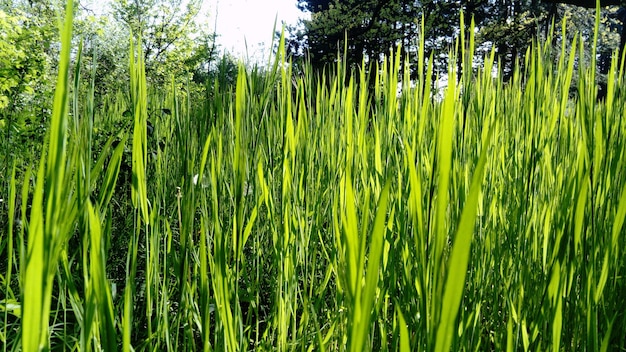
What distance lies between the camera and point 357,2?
26.9ft

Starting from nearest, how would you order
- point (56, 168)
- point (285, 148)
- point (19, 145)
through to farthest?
point (56, 168), point (285, 148), point (19, 145)

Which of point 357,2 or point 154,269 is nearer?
point 154,269

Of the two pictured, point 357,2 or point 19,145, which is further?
point 357,2

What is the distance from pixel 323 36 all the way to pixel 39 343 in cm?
853

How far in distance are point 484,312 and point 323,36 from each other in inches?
319

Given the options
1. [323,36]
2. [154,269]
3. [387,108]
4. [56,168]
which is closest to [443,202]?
[56,168]

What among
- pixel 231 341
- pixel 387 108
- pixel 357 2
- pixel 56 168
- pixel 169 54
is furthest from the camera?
pixel 169 54

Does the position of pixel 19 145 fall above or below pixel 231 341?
above

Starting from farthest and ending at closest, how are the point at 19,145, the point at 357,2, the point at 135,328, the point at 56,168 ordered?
the point at 357,2 → the point at 19,145 → the point at 135,328 → the point at 56,168

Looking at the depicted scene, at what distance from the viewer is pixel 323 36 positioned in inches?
327

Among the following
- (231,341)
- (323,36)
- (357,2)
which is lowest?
(231,341)

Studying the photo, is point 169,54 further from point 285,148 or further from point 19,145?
point 285,148

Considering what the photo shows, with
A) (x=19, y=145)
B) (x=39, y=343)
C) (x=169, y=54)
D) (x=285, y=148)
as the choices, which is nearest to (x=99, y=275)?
(x=39, y=343)

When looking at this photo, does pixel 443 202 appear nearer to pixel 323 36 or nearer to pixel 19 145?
pixel 19 145
